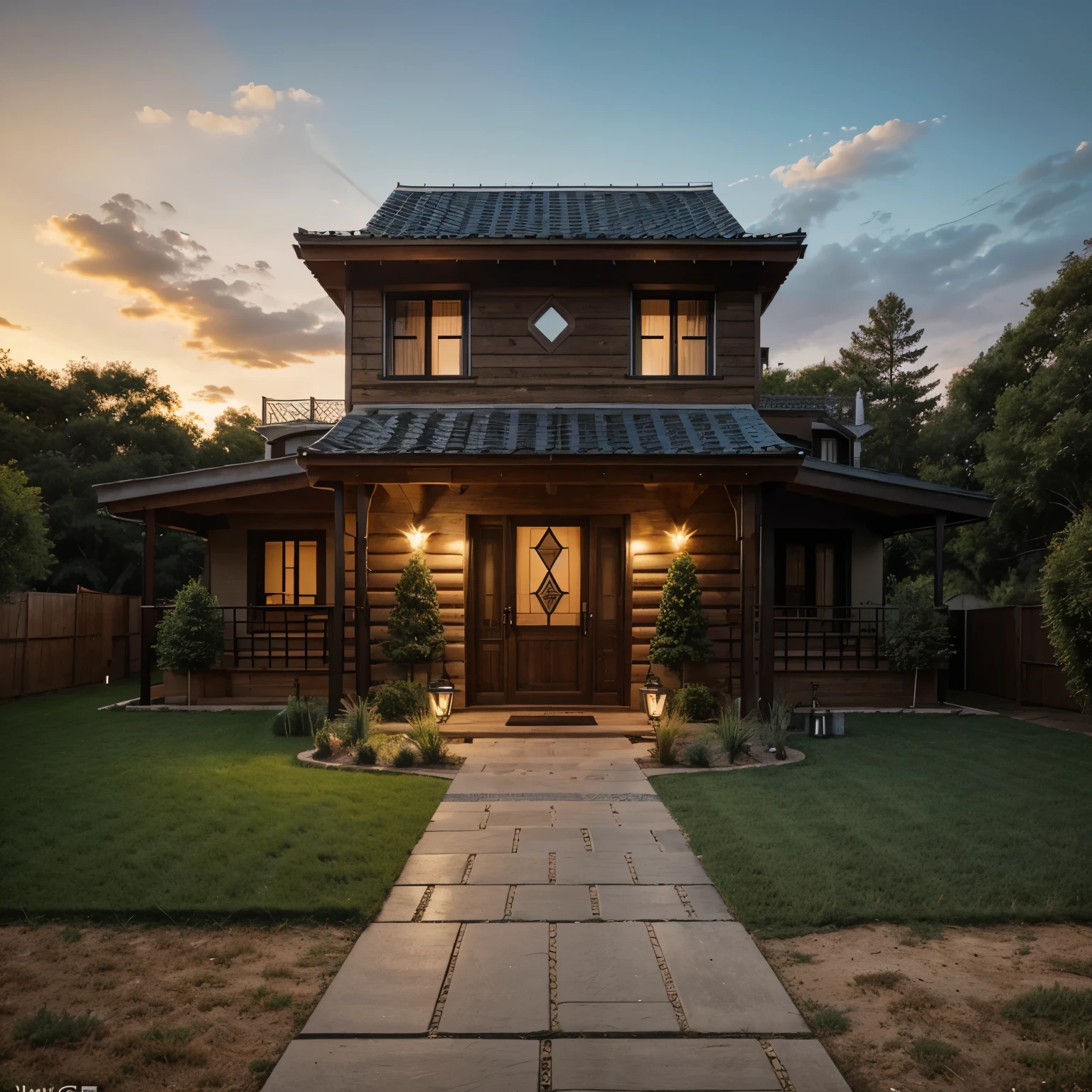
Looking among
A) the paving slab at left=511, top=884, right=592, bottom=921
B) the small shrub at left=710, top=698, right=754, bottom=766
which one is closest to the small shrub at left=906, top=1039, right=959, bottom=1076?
the paving slab at left=511, top=884, right=592, bottom=921

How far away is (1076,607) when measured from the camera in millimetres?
5125

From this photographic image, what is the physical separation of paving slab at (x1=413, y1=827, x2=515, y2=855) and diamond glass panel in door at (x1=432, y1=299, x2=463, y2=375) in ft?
24.0

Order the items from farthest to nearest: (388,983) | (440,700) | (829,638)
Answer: (829,638), (440,700), (388,983)

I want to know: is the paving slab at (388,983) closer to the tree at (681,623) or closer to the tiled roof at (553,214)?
the tree at (681,623)

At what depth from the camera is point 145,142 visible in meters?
11.5

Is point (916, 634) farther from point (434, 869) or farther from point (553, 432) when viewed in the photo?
point (434, 869)

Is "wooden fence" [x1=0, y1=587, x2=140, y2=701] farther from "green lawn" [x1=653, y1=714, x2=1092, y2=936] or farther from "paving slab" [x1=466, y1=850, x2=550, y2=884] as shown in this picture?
"green lawn" [x1=653, y1=714, x2=1092, y2=936]

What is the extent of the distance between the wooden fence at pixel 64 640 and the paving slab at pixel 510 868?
36.5 ft

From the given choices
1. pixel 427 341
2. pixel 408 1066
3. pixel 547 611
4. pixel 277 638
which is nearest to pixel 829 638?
pixel 547 611

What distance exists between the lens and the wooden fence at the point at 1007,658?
1143 cm

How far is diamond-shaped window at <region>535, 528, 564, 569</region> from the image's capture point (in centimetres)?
1073

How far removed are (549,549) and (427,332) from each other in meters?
3.54

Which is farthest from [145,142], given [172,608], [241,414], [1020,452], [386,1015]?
[241,414]

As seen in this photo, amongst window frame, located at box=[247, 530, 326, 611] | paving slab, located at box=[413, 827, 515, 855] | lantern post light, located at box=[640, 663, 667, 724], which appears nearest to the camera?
paving slab, located at box=[413, 827, 515, 855]
